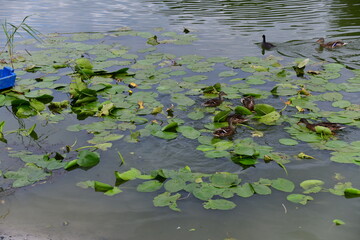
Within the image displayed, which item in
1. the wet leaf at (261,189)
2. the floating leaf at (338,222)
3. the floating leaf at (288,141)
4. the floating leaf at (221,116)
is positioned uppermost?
the floating leaf at (221,116)

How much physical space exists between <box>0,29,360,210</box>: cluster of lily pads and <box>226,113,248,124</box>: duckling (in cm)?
6

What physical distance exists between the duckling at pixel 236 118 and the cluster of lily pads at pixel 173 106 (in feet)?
0.19

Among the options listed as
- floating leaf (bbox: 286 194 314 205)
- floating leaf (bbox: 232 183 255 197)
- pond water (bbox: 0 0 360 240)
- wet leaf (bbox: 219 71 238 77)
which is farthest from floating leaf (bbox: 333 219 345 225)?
wet leaf (bbox: 219 71 238 77)

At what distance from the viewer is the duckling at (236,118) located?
13.9ft

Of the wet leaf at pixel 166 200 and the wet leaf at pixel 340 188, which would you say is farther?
the wet leaf at pixel 340 188

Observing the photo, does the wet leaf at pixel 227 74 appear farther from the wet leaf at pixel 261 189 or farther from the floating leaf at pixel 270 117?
the wet leaf at pixel 261 189

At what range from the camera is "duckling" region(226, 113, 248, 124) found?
167 inches

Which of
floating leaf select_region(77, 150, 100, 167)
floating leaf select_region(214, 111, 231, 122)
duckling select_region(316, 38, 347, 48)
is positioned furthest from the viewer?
duckling select_region(316, 38, 347, 48)

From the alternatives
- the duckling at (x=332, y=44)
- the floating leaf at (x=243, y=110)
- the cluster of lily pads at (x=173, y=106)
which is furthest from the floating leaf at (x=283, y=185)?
the duckling at (x=332, y=44)

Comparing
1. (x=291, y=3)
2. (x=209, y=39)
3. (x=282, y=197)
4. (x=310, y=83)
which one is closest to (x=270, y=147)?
(x=282, y=197)

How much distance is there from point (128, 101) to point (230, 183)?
1944mm

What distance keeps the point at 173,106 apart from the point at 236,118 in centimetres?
74

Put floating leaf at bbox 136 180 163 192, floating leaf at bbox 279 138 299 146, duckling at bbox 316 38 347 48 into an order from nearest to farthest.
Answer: floating leaf at bbox 136 180 163 192 < floating leaf at bbox 279 138 299 146 < duckling at bbox 316 38 347 48

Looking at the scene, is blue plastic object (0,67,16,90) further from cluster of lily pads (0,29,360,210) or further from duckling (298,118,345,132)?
duckling (298,118,345,132)
